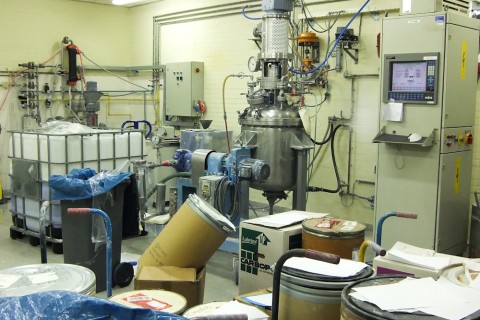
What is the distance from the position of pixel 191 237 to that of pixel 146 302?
0.73m

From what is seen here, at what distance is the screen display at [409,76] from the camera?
4117 millimetres

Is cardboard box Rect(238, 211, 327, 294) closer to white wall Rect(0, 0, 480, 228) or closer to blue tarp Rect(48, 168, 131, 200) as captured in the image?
blue tarp Rect(48, 168, 131, 200)

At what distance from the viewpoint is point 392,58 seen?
14.0 feet

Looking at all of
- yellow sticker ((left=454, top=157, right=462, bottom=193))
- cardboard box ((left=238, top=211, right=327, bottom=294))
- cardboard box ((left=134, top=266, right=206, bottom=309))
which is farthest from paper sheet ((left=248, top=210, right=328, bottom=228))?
yellow sticker ((left=454, top=157, right=462, bottom=193))

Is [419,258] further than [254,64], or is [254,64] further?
[254,64]

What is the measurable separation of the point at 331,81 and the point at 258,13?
158 cm

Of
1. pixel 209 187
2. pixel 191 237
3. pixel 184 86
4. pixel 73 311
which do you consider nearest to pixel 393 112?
pixel 209 187

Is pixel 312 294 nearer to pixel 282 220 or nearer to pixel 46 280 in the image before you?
pixel 282 220

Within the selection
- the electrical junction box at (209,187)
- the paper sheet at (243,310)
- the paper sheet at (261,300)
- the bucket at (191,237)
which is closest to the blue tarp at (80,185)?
the electrical junction box at (209,187)

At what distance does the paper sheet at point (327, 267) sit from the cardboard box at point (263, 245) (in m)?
0.53

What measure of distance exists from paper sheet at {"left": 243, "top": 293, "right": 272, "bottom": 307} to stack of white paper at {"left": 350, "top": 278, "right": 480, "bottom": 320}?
1.86 ft

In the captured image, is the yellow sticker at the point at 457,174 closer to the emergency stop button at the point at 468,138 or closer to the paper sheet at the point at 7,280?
the emergency stop button at the point at 468,138

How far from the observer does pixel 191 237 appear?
109 inches

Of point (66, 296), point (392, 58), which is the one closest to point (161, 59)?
point (392, 58)
